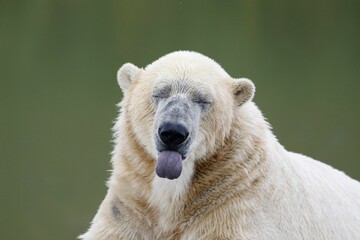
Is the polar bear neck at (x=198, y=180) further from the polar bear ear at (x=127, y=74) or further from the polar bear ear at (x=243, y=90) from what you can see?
the polar bear ear at (x=127, y=74)

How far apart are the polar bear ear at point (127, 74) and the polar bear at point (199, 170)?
0.01m

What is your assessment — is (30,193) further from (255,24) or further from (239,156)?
(239,156)

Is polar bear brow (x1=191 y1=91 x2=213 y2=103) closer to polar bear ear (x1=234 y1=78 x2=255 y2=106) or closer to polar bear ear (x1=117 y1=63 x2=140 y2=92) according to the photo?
polar bear ear (x1=234 y1=78 x2=255 y2=106)

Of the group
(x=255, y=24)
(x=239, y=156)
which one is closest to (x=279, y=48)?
(x=255, y=24)

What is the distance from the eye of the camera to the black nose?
388 cm

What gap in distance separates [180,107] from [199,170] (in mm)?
353

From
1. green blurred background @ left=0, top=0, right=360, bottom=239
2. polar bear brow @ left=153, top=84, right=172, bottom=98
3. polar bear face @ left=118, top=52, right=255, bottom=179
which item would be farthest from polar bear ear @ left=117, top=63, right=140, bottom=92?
green blurred background @ left=0, top=0, right=360, bottom=239

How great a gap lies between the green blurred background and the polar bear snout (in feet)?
12.5

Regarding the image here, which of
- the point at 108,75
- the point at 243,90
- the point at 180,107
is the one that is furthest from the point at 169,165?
the point at 108,75

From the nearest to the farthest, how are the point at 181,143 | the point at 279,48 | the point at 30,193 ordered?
the point at 181,143, the point at 30,193, the point at 279,48

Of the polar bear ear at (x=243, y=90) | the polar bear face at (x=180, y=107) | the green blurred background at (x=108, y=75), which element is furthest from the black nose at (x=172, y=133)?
the green blurred background at (x=108, y=75)

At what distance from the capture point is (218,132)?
4133 millimetres

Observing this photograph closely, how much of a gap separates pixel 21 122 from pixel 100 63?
89cm

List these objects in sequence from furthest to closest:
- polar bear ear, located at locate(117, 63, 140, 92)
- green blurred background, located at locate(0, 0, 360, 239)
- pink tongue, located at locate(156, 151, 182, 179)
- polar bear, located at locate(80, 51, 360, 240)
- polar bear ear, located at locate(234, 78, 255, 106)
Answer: green blurred background, located at locate(0, 0, 360, 239) < polar bear ear, located at locate(117, 63, 140, 92) < polar bear ear, located at locate(234, 78, 255, 106) < polar bear, located at locate(80, 51, 360, 240) < pink tongue, located at locate(156, 151, 182, 179)
